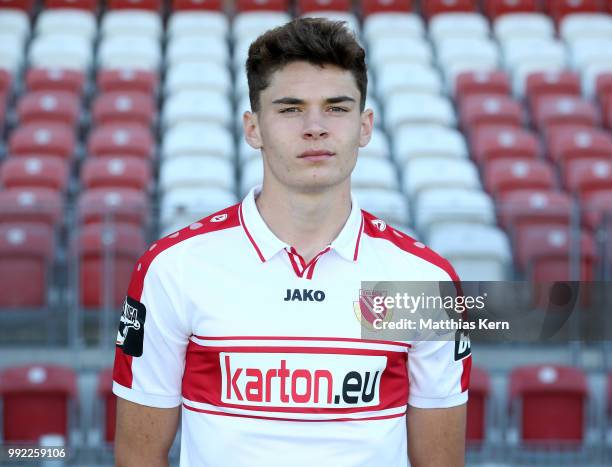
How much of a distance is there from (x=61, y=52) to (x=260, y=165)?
10.2 feet

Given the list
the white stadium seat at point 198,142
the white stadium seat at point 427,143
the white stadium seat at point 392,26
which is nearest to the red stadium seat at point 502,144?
the white stadium seat at point 427,143

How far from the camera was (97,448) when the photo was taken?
5430 mm

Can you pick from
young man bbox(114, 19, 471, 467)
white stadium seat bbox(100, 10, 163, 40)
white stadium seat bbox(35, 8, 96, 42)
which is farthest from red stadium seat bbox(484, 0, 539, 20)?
young man bbox(114, 19, 471, 467)

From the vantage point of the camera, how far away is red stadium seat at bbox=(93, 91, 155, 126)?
332 inches

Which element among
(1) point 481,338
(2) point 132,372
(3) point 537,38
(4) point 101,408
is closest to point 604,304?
(1) point 481,338

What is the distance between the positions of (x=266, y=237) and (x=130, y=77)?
7.14 metres

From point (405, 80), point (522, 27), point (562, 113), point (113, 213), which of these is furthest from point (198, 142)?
point (522, 27)

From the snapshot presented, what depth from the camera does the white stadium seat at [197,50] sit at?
31.2 ft

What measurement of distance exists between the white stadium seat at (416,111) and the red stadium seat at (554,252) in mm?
2454

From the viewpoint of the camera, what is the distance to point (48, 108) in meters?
8.50

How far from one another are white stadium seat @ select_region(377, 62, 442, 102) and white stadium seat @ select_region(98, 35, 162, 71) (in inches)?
77.5

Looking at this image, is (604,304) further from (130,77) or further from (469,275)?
(130,77)

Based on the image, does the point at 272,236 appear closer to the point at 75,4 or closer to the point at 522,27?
the point at 522,27

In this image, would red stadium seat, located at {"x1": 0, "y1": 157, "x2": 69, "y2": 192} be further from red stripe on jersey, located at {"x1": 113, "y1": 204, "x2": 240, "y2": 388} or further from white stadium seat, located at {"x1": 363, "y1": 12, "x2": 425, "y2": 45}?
red stripe on jersey, located at {"x1": 113, "y1": 204, "x2": 240, "y2": 388}
